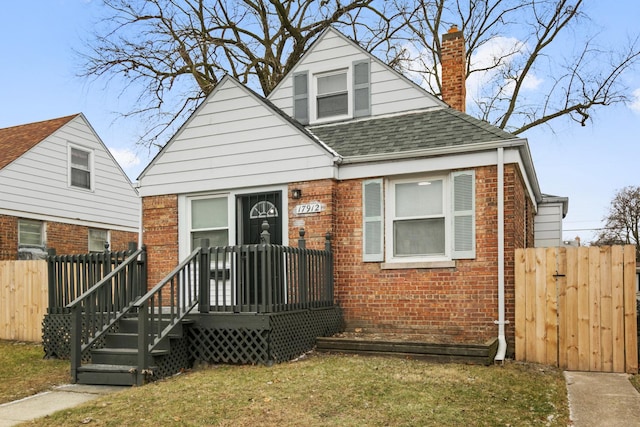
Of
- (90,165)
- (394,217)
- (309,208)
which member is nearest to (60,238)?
(90,165)

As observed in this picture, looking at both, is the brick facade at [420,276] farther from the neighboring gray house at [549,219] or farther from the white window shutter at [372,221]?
the neighboring gray house at [549,219]

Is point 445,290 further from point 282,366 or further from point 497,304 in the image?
point 282,366

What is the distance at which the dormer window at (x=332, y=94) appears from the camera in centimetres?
1157

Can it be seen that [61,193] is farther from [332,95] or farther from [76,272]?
[332,95]

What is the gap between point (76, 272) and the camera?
9.89m

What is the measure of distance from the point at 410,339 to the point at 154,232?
5565 mm

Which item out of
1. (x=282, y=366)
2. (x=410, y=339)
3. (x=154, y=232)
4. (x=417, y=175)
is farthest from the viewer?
(x=154, y=232)

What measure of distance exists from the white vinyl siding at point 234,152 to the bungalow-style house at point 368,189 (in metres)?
0.02

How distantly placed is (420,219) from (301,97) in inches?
164

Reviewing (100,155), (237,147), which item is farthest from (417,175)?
(100,155)

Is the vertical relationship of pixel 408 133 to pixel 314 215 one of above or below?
above

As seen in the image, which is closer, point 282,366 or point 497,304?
point 282,366

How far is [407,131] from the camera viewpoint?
33.9 feet

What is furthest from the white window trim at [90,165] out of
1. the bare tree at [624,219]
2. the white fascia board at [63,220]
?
the bare tree at [624,219]
